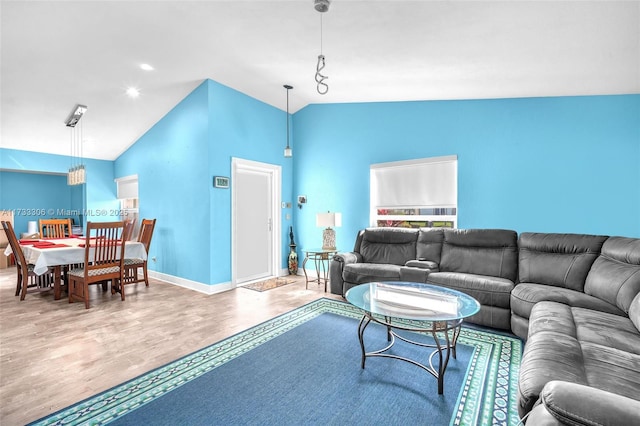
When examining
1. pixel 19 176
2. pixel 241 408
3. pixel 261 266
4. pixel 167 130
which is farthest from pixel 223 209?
pixel 19 176

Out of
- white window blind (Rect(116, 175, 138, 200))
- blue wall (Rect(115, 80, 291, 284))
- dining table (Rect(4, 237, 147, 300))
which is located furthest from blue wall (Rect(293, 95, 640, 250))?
white window blind (Rect(116, 175, 138, 200))

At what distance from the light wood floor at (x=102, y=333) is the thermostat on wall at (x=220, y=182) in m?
1.60

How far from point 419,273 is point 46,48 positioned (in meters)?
4.90

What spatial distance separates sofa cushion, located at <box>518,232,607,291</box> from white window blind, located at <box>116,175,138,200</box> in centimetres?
665

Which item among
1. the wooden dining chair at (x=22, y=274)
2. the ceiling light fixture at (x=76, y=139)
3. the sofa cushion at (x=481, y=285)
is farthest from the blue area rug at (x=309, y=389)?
the ceiling light fixture at (x=76, y=139)

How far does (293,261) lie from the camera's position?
18.7ft

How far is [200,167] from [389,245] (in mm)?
3027

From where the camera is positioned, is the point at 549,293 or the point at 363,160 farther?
the point at 363,160

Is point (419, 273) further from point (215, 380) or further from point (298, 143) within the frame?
point (298, 143)

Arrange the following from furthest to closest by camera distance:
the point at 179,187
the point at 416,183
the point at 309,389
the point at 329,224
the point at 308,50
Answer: the point at 179,187, the point at 329,224, the point at 416,183, the point at 308,50, the point at 309,389

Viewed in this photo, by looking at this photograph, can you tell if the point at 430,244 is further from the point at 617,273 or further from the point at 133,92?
the point at 133,92

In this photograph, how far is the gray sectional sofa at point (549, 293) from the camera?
1.13 metres

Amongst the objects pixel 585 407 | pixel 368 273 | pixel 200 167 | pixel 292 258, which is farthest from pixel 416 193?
pixel 585 407

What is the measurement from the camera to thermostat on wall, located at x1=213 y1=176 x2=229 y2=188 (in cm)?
450
